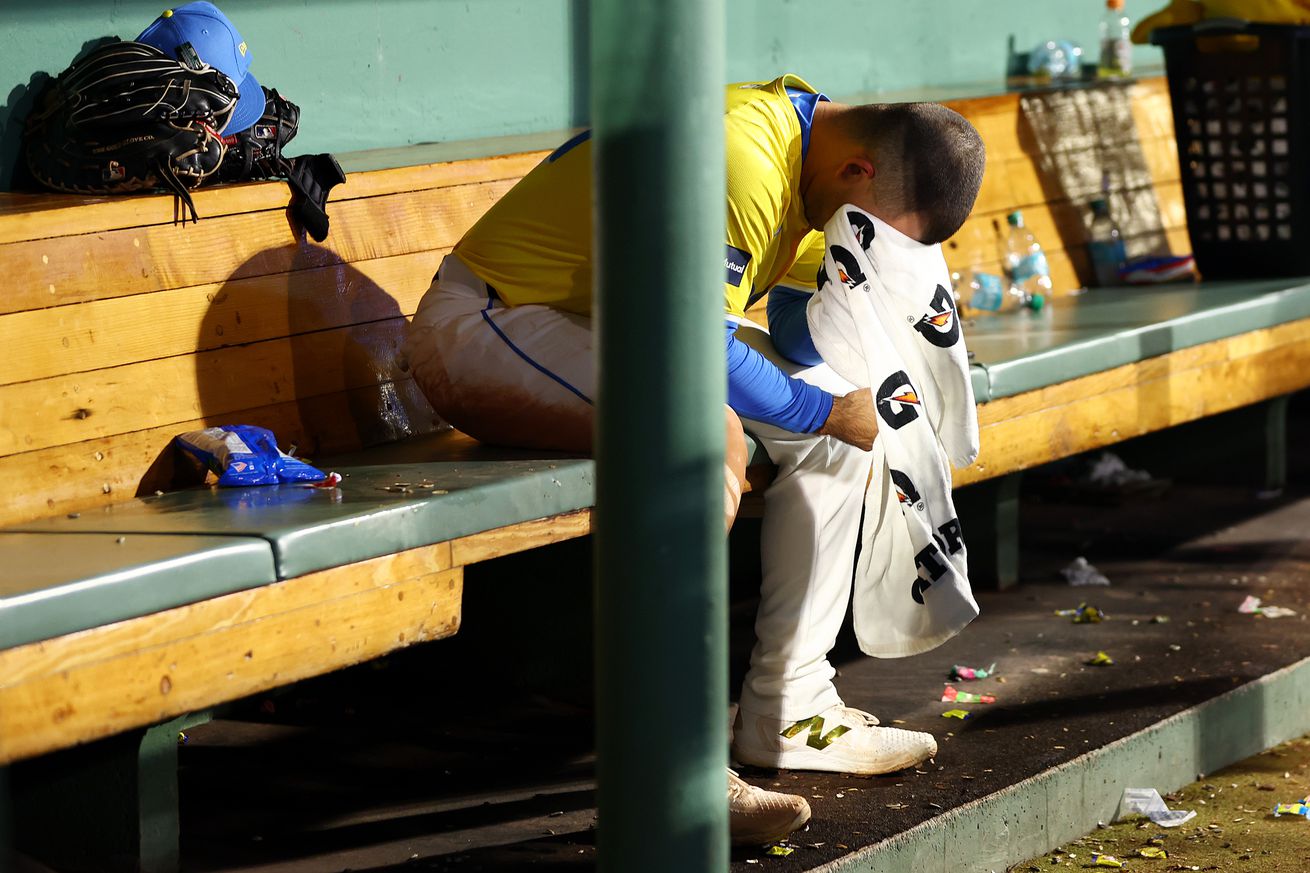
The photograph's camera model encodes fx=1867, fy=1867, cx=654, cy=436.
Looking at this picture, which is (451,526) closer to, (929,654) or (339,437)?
(339,437)

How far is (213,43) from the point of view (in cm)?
335

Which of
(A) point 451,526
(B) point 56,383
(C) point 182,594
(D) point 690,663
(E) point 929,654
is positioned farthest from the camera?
(E) point 929,654

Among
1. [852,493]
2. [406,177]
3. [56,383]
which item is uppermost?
[406,177]

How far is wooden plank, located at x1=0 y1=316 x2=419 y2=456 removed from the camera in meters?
2.89

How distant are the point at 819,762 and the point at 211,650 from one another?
1.07 m

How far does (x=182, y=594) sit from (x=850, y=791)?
114cm

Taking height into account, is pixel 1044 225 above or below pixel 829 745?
above

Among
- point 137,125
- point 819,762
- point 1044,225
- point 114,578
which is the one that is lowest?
point 819,762

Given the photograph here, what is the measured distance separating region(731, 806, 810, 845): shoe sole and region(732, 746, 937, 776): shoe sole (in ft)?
1.01

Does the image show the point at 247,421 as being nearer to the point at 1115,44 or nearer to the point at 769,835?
the point at 769,835

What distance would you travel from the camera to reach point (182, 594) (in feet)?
7.85

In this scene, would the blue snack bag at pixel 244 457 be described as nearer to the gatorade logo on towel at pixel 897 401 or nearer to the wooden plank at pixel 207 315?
the wooden plank at pixel 207 315

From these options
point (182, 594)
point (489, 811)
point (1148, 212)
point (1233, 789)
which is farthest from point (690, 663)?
point (1148, 212)

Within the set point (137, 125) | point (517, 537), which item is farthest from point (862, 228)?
point (137, 125)
